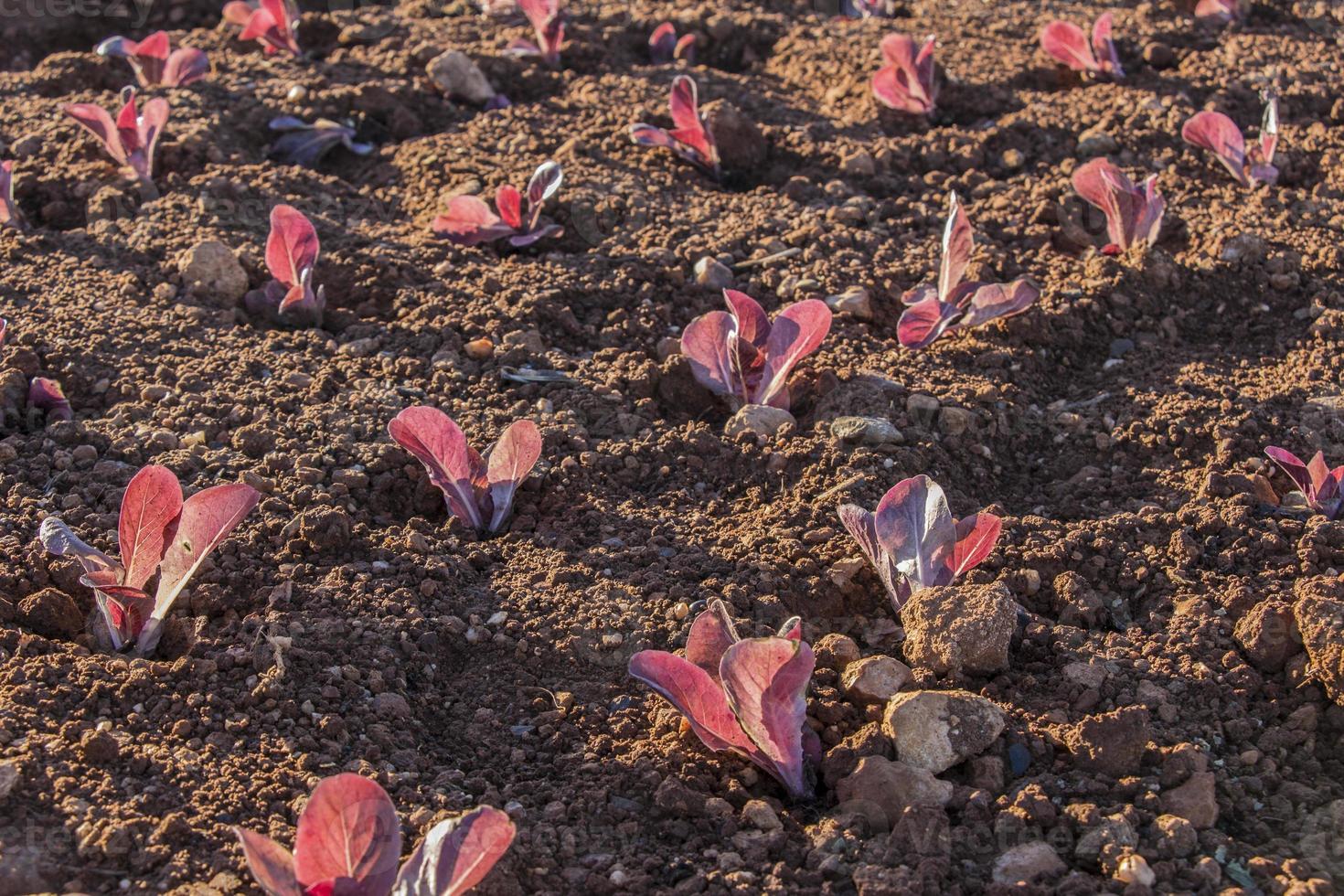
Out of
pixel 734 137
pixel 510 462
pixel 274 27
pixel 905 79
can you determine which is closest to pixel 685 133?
pixel 734 137

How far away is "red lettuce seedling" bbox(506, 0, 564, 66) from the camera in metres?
3.70

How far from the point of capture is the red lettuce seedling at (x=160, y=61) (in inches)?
141

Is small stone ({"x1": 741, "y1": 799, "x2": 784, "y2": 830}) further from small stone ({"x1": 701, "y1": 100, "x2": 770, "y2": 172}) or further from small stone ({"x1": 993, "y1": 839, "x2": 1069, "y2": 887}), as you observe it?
small stone ({"x1": 701, "y1": 100, "x2": 770, "y2": 172})

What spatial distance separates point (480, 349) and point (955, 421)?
1.00 meters

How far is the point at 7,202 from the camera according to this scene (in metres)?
3.02

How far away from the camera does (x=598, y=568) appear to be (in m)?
2.18

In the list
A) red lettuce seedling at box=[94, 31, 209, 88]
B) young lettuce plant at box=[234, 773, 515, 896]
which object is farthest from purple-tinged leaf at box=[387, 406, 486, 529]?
red lettuce seedling at box=[94, 31, 209, 88]

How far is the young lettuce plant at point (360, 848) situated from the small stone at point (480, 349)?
4.20 ft

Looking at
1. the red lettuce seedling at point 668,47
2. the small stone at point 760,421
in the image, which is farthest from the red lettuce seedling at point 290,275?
the red lettuce seedling at point 668,47

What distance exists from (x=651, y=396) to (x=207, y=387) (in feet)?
2.99

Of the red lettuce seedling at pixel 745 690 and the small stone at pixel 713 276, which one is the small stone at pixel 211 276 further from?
the red lettuce seedling at pixel 745 690

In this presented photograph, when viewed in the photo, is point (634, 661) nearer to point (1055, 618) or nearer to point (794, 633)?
point (794, 633)

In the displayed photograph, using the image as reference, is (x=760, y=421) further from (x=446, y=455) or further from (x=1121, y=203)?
(x=1121, y=203)

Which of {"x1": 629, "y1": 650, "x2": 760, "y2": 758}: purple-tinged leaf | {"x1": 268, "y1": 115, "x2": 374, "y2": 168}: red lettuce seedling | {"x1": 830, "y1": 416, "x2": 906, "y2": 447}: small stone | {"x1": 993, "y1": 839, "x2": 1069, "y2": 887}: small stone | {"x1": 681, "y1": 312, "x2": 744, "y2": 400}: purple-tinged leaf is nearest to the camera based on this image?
{"x1": 993, "y1": 839, "x2": 1069, "y2": 887}: small stone
